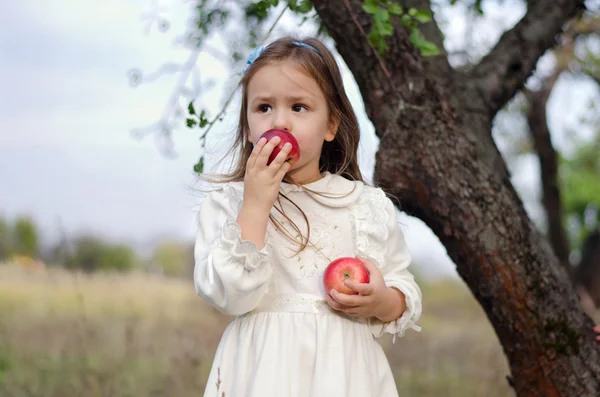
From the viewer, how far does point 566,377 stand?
9.26 feet

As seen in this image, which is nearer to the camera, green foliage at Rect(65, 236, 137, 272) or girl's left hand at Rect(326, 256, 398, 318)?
girl's left hand at Rect(326, 256, 398, 318)

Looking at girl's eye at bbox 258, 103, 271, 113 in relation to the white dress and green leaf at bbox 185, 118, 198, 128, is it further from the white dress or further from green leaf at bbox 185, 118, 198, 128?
green leaf at bbox 185, 118, 198, 128

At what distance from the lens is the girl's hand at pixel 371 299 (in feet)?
6.32

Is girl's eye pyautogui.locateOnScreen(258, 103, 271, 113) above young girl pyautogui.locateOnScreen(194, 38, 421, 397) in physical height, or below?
above

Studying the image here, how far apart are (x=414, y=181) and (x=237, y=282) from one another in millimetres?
1203

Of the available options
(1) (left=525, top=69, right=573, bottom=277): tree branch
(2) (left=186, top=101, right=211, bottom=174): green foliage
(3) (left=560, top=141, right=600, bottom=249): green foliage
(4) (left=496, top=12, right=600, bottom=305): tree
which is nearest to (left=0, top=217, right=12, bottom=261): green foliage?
→ (2) (left=186, top=101, right=211, bottom=174): green foliage

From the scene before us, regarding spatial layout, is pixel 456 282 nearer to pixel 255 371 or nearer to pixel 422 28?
pixel 422 28

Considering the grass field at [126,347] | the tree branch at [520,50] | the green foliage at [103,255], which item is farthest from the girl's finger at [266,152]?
the green foliage at [103,255]

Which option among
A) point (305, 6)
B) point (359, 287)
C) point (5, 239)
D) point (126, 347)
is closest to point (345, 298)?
point (359, 287)

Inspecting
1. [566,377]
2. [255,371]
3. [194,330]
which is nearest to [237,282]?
[255,371]

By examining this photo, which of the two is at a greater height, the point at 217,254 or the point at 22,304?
the point at 217,254

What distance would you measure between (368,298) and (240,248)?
383 millimetres

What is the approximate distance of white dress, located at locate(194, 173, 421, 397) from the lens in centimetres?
190

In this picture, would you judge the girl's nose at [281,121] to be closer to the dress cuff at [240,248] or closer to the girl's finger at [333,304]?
the dress cuff at [240,248]
